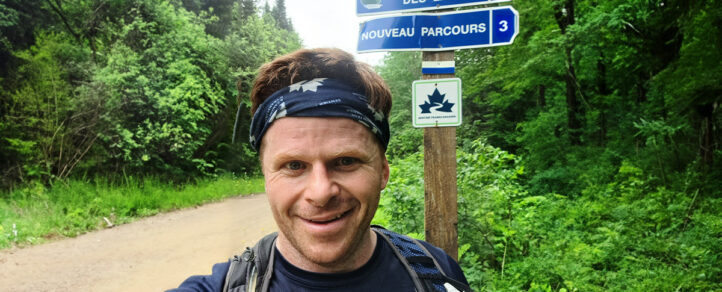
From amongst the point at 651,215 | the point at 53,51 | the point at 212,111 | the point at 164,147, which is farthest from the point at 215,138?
the point at 651,215

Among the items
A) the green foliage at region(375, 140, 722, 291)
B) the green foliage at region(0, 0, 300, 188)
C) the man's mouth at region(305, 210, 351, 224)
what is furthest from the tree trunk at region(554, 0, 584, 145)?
the man's mouth at region(305, 210, 351, 224)

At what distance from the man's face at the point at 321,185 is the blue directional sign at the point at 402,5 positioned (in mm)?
1497

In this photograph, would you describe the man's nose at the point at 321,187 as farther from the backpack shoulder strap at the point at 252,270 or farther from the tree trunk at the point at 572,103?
the tree trunk at the point at 572,103

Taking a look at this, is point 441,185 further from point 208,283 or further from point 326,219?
point 208,283

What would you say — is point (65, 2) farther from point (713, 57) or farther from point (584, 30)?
point (713, 57)

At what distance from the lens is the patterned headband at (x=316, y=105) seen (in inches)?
42.9

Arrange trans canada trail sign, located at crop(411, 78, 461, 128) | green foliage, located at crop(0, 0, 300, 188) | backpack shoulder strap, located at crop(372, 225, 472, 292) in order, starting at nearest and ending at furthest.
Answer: backpack shoulder strap, located at crop(372, 225, 472, 292) → trans canada trail sign, located at crop(411, 78, 461, 128) → green foliage, located at crop(0, 0, 300, 188)

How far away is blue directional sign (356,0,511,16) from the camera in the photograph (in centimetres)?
235

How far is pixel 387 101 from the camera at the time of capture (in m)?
1.26

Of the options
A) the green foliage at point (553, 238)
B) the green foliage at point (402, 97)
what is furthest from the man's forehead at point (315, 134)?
the green foliage at point (402, 97)

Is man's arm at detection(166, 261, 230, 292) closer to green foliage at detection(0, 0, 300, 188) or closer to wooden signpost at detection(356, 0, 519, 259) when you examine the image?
wooden signpost at detection(356, 0, 519, 259)

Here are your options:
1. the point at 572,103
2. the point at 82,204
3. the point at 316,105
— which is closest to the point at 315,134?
the point at 316,105

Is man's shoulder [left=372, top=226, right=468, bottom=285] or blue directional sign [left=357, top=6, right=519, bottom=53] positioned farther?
blue directional sign [left=357, top=6, right=519, bottom=53]

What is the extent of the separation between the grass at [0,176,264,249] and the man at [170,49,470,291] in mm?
7082
